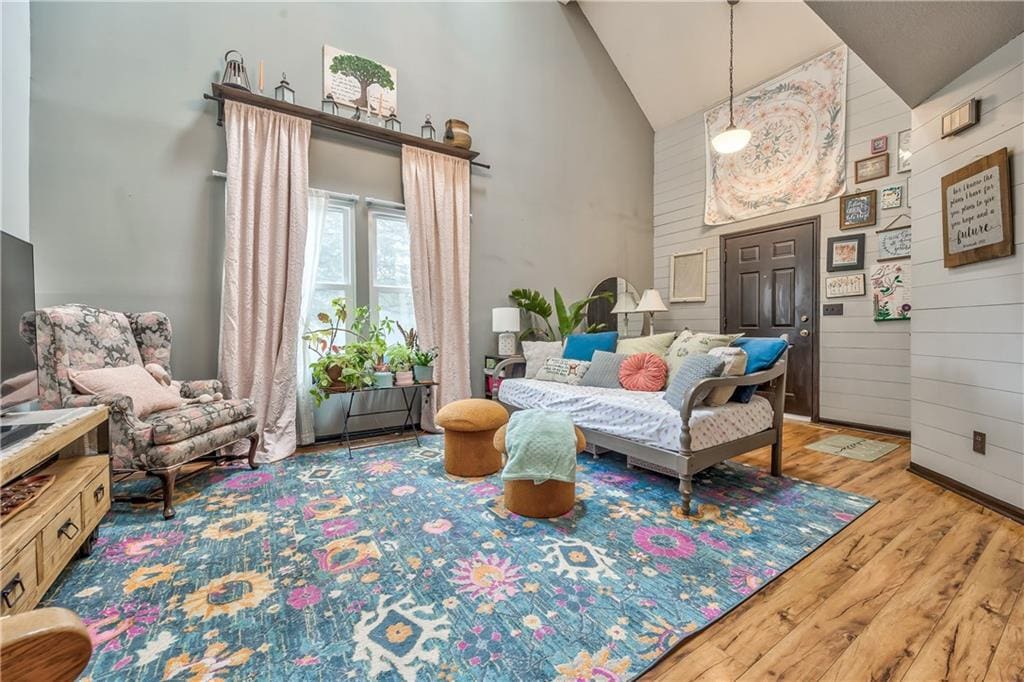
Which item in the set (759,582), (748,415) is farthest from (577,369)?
(759,582)

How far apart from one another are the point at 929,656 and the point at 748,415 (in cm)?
134

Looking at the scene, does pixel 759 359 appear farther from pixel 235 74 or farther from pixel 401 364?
pixel 235 74

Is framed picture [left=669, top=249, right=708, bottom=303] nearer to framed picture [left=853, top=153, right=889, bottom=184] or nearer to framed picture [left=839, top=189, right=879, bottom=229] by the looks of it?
framed picture [left=839, top=189, right=879, bottom=229]

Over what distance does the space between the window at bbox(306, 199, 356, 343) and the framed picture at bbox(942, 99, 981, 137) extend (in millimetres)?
4093

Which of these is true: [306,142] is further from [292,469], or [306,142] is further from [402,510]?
[402,510]

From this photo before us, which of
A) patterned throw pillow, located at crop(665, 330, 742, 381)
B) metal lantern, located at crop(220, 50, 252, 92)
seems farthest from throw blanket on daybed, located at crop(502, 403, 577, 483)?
metal lantern, located at crop(220, 50, 252, 92)

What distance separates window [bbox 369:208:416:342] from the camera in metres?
3.77

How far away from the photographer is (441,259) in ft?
12.9

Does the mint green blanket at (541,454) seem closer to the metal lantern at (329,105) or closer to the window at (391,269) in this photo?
the window at (391,269)

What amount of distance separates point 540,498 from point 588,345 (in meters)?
1.97

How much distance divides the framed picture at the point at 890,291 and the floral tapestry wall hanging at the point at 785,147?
855 millimetres

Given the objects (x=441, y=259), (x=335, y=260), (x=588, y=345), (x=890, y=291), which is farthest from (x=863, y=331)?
(x=335, y=260)

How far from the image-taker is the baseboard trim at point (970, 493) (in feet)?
6.80

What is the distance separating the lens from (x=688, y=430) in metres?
2.14
